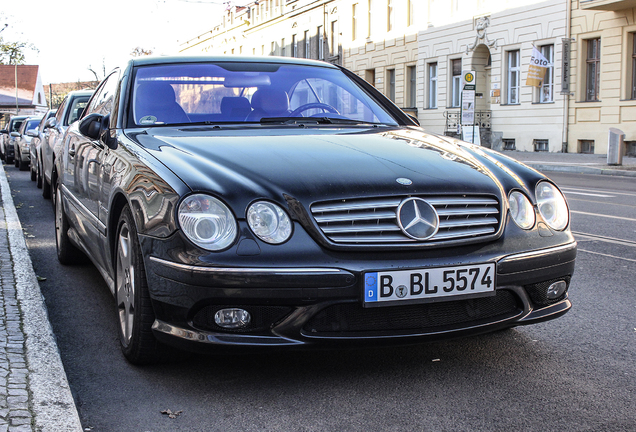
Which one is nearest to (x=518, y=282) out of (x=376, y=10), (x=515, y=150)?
(x=515, y=150)

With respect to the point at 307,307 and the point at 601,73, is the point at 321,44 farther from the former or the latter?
the point at 307,307

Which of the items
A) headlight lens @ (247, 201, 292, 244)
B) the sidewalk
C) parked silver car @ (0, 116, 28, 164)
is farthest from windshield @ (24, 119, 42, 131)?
headlight lens @ (247, 201, 292, 244)

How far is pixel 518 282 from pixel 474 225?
313 mm

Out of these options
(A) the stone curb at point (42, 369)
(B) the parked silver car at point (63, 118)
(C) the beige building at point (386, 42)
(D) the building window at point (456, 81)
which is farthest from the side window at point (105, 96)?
(C) the beige building at point (386, 42)

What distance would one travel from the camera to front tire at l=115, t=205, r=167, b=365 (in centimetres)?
333

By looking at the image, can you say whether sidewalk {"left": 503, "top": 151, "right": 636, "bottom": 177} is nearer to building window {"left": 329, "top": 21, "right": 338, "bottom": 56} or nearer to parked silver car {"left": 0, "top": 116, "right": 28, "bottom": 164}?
parked silver car {"left": 0, "top": 116, "right": 28, "bottom": 164}

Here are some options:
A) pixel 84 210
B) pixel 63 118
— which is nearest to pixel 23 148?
pixel 63 118

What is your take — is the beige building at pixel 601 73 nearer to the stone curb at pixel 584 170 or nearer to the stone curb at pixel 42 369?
the stone curb at pixel 584 170

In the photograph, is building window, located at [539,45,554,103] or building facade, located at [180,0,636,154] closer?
building facade, located at [180,0,636,154]

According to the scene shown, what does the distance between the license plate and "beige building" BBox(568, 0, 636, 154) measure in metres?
23.0

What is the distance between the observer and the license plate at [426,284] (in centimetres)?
302

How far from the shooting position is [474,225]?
326cm

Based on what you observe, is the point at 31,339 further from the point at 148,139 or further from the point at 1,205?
the point at 1,205

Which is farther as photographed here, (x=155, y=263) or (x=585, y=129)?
(x=585, y=129)
